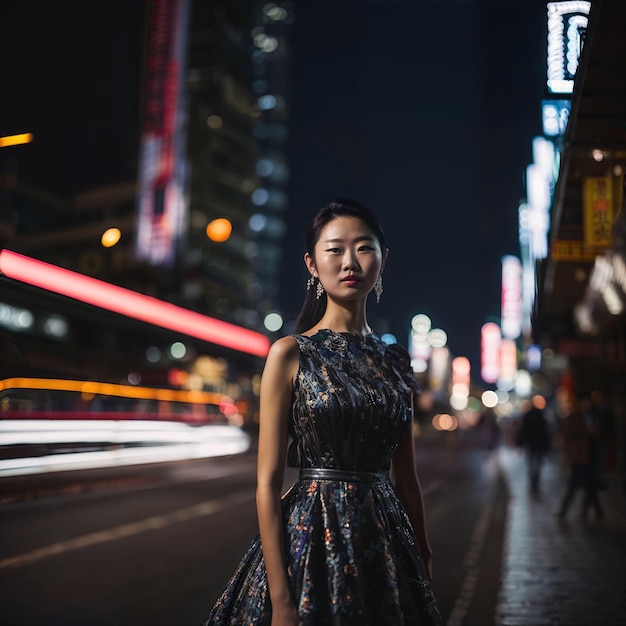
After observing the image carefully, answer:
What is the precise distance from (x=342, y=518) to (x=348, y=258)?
0.82 metres

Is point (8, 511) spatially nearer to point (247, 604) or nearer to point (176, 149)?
point (247, 604)

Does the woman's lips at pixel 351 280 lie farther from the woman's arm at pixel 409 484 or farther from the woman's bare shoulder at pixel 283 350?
the woman's arm at pixel 409 484

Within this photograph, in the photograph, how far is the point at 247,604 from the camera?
2.74 meters

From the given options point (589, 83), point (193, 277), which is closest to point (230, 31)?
point (193, 277)

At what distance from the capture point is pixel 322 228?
10.0ft

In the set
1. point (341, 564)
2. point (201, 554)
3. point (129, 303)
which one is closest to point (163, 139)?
point (129, 303)

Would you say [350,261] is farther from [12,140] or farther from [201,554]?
[201,554]

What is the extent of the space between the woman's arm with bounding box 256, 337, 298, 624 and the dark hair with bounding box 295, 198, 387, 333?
14.6 inches

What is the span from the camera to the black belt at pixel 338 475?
278 centimetres

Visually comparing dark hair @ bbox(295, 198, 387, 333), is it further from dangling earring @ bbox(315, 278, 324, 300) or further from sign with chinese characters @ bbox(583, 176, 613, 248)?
sign with chinese characters @ bbox(583, 176, 613, 248)

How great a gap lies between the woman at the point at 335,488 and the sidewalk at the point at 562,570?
4415 mm

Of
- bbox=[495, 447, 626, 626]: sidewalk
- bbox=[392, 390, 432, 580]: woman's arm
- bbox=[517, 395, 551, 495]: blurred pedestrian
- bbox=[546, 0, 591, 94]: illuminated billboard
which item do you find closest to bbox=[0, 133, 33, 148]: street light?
bbox=[392, 390, 432, 580]: woman's arm

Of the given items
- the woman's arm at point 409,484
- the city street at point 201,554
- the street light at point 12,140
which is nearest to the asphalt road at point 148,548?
the city street at point 201,554

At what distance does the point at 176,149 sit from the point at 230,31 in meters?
38.6
